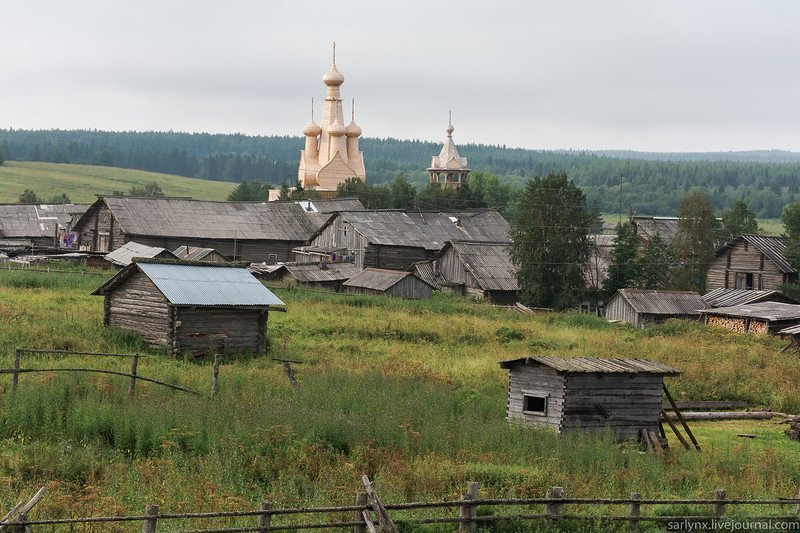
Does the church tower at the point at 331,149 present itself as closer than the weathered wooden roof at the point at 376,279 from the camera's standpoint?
No

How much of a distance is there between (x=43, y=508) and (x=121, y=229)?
1750 inches

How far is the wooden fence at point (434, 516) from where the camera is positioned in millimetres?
12367

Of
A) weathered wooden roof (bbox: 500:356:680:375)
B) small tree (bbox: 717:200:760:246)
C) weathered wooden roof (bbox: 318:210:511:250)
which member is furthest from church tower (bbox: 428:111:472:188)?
weathered wooden roof (bbox: 500:356:680:375)

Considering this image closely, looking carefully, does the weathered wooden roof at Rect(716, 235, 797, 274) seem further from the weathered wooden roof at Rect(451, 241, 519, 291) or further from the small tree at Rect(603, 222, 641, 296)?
the weathered wooden roof at Rect(451, 241, 519, 291)

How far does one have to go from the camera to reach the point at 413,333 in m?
36.8

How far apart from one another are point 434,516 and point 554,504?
4.96ft

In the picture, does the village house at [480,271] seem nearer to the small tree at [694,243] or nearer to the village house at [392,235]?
the village house at [392,235]

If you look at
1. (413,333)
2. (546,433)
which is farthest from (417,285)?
(546,433)

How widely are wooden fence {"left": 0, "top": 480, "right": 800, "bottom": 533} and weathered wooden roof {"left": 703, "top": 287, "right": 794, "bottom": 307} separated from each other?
3253 cm

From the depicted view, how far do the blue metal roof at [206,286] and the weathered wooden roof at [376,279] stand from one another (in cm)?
1808

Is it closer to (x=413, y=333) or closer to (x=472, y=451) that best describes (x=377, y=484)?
(x=472, y=451)

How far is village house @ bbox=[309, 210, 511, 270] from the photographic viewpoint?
57562mm

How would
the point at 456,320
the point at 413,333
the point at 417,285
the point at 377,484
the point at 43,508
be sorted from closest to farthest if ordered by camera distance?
the point at 43,508 < the point at 377,484 < the point at 413,333 < the point at 456,320 < the point at 417,285

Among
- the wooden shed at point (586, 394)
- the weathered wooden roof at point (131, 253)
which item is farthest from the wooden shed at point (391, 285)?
the wooden shed at point (586, 394)
